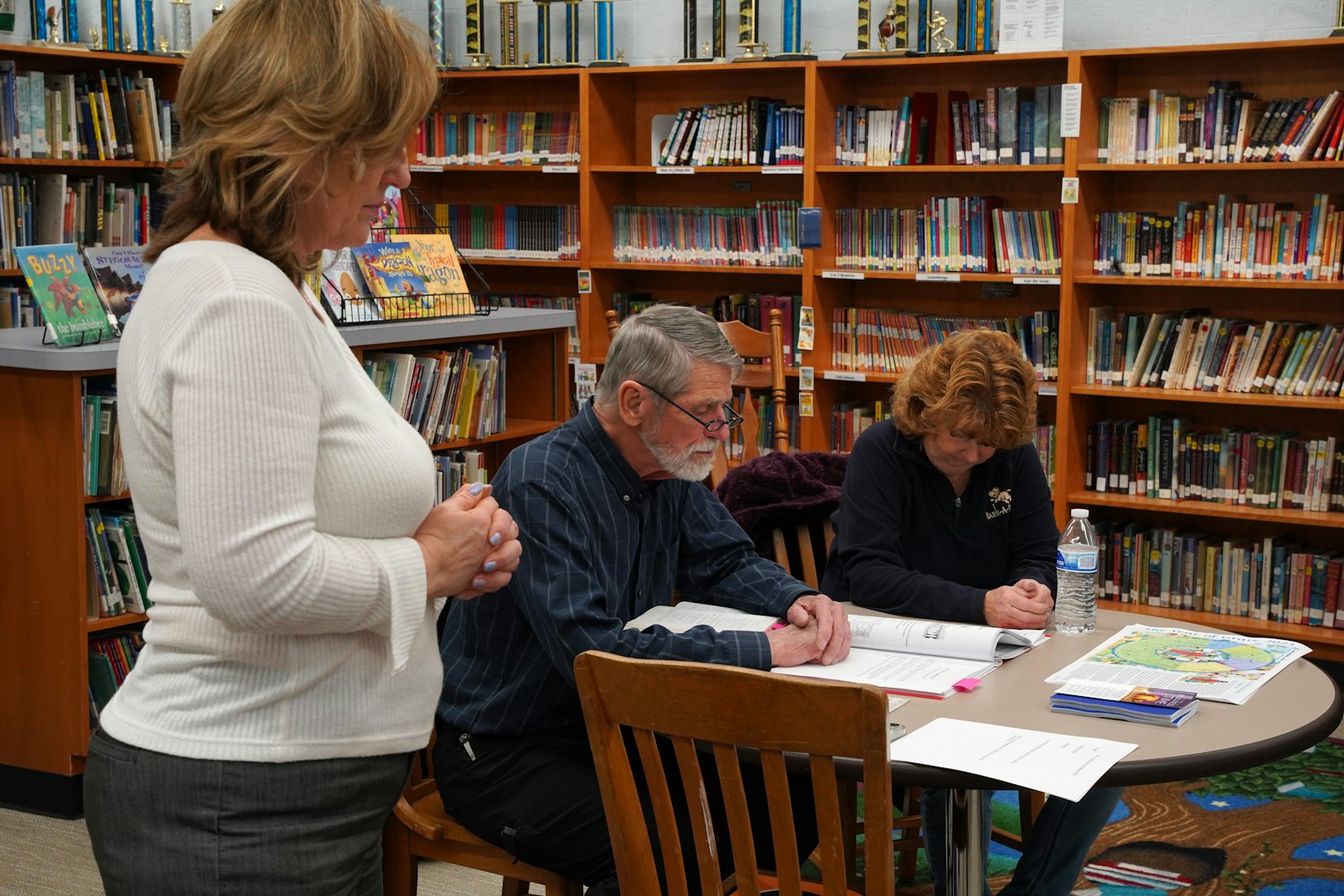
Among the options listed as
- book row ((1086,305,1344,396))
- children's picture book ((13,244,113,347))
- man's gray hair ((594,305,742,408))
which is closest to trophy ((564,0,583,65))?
book row ((1086,305,1344,396))

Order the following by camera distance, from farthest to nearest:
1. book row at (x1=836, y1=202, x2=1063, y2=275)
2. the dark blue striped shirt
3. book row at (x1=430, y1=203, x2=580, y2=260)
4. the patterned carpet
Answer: book row at (x1=430, y1=203, x2=580, y2=260), book row at (x1=836, y1=202, x2=1063, y2=275), the patterned carpet, the dark blue striped shirt

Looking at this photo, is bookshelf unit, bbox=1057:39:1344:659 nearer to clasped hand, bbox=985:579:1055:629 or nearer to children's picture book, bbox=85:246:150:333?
clasped hand, bbox=985:579:1055:629

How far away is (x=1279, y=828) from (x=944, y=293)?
2516mm

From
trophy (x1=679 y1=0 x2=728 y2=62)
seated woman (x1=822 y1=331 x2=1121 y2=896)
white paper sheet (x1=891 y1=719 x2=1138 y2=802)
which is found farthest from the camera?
trophy (x1=679 y1=0 x2=728 y2=62)

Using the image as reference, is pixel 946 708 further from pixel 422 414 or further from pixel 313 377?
pixel 422 414

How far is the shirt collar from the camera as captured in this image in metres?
2.09

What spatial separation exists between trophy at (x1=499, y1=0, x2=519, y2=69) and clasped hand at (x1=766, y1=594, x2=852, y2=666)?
4.02 metres

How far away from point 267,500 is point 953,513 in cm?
172

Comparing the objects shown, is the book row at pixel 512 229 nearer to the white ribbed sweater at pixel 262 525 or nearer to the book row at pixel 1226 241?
the book row at pixel 1226 241

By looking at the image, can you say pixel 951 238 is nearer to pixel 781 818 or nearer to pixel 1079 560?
pixel 1079 560

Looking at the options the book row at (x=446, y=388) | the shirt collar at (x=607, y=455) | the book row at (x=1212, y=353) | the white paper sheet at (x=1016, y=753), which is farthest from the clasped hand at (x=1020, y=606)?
the book row at (x=1212, y=353)

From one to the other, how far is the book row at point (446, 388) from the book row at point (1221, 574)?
2060mm

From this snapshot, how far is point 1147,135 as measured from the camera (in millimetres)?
4590

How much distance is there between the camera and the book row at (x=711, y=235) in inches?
208
